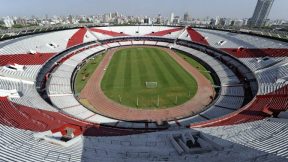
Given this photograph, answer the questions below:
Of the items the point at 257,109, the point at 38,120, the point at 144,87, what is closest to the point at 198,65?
the point at 144,87

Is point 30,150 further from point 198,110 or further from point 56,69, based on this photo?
point 56,69

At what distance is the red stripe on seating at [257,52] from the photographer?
134 feet

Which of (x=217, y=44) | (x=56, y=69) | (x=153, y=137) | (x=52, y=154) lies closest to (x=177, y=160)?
(x=153, y=137)

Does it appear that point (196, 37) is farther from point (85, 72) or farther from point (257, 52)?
point (85, 72)

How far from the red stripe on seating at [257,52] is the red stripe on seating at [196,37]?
1098cm

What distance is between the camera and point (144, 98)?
3297cm

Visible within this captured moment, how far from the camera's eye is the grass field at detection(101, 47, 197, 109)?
32.7 meters

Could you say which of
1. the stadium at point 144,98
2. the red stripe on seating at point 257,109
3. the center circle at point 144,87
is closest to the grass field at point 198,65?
the center circle at point 144,87

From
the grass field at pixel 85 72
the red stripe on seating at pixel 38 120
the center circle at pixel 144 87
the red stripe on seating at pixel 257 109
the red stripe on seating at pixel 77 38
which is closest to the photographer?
the red stripe on seating at pixel 38 120

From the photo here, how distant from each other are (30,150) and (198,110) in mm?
22038

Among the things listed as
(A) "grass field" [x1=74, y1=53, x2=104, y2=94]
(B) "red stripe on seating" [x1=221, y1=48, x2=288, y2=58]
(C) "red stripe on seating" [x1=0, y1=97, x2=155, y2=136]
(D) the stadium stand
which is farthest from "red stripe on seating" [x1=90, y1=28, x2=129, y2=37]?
(C) "red stripe on seating" [x1=0, y1=97, x2=155, y2=136]

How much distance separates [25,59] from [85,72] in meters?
11.1

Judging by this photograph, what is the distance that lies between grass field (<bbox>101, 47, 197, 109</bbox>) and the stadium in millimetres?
170

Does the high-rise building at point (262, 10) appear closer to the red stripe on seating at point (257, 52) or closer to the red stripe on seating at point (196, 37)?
the red stripe on seating at point (196, 37)
